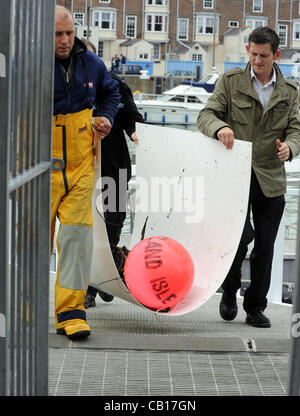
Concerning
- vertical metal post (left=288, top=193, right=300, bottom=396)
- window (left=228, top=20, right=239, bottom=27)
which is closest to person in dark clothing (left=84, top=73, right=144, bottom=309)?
vertical metal post (left=288, top=193, right=300, bottom=396)

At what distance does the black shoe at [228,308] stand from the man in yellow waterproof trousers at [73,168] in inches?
45.4

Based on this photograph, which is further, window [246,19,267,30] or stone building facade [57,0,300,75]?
window [246,19,267,30]

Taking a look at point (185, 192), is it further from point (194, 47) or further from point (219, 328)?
point (194, 47)

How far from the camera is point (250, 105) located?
5344mm

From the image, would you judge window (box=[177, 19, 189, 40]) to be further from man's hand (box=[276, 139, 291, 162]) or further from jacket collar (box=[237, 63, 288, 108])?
man's hand (box=[276, 139, 291, 162])

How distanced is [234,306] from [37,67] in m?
3.16

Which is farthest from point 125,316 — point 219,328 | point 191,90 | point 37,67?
point 191,90

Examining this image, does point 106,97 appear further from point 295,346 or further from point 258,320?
point 295,346

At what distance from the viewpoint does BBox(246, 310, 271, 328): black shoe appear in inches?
216

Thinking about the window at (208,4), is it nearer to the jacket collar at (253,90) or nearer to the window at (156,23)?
the window at (156,23)

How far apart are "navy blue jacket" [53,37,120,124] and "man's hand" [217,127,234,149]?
0.65 meters

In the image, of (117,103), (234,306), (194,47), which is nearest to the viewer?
(117,103)

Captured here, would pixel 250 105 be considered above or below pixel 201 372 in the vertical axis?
above

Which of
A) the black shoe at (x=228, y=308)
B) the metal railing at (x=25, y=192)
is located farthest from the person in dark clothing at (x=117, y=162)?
the metal railing at (x=25, y=192)
